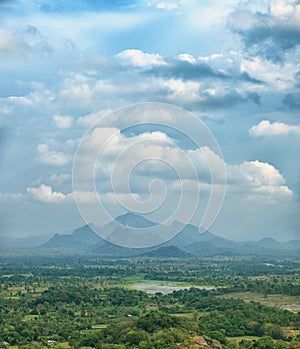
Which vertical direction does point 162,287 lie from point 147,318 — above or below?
below

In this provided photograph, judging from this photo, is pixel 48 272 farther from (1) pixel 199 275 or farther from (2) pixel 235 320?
(2) pixel 235 320

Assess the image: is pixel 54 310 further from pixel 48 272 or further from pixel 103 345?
pixel 48 272

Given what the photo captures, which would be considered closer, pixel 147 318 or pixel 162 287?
pixel 147 318

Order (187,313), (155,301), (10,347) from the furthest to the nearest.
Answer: (155,301) → (187,313) → (10,347)

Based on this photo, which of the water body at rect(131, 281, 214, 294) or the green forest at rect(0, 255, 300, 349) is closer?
the green forest at rect(0, 255, 300, 349)

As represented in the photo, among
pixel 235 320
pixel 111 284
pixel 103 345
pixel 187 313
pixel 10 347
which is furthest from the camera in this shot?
pixel 111 284

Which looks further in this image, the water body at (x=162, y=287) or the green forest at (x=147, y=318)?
the water body at (x=162, y=287)

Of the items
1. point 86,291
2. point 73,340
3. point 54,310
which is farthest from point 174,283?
point 73,340

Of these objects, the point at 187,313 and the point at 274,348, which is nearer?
the point at 274,348

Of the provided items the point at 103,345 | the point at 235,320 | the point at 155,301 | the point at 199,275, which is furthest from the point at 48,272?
the point at 103,345
